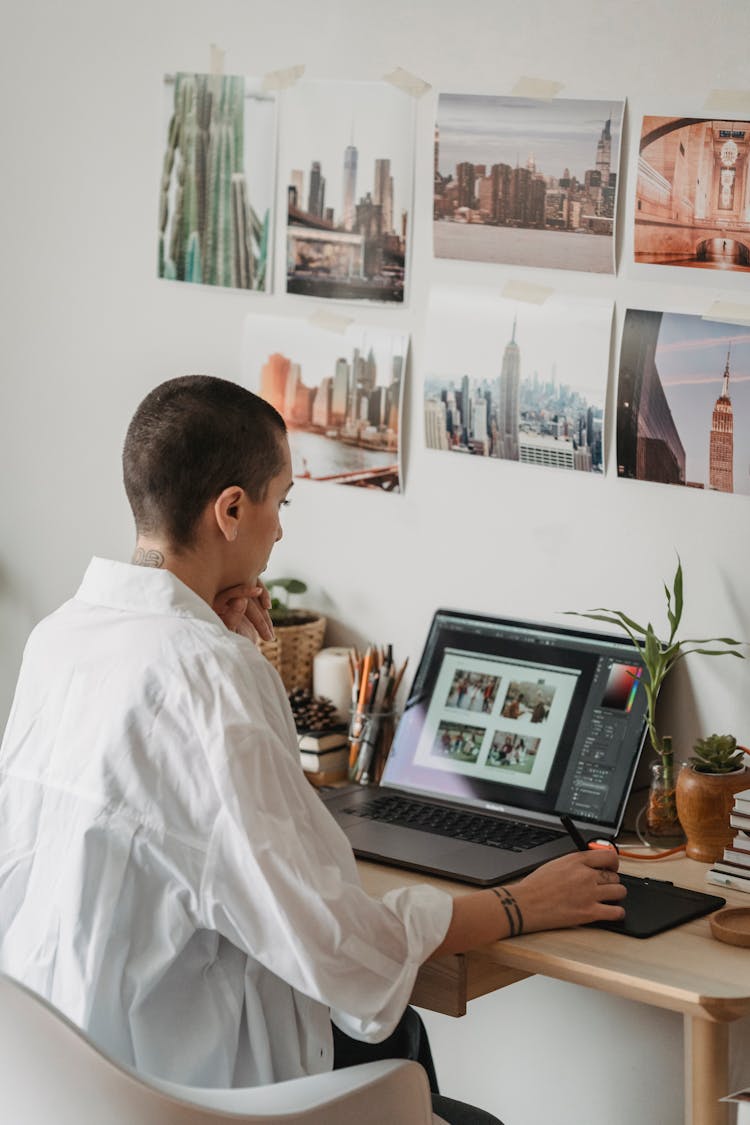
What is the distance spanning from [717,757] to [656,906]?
0.27 m

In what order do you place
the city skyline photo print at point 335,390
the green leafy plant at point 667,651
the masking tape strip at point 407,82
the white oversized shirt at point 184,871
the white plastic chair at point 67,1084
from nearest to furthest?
the white plastic chair at point 67,1084, the white oversized shirt at point 184,871, the green leafy plant at point 667,651, the masking tape strip at point 407,82, the city skyline photo print at point 335,390

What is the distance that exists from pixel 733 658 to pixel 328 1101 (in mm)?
942

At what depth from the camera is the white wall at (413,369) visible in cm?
215

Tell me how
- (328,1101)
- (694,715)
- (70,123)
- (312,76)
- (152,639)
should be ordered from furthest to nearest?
(70,123) → (312,76) → (694,715) → (152,639) → (328,1101)

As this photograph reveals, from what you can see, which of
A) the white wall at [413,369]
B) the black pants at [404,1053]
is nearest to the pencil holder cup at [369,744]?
the white wall at [413,369]

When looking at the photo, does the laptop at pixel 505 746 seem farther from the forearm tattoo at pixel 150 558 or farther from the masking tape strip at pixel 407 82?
the masking tape strip at pixel 407 82

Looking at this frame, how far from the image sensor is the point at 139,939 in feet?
4.97

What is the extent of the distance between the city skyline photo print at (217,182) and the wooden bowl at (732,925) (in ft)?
4.25

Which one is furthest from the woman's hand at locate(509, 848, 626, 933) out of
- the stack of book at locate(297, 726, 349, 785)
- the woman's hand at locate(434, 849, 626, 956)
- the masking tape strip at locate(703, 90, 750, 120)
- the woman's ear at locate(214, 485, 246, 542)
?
the masking tape strip at locate(703, 90, 750, 120)

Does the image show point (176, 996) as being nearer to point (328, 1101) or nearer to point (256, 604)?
point (328, 1101)

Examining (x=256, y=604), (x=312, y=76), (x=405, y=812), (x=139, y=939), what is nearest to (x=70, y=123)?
(x=312, y=76)

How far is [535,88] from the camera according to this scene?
7.26ft

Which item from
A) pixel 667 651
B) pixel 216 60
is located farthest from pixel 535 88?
pixel 667 651

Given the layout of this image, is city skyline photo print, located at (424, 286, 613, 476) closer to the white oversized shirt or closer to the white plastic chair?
the white oversized shirt
